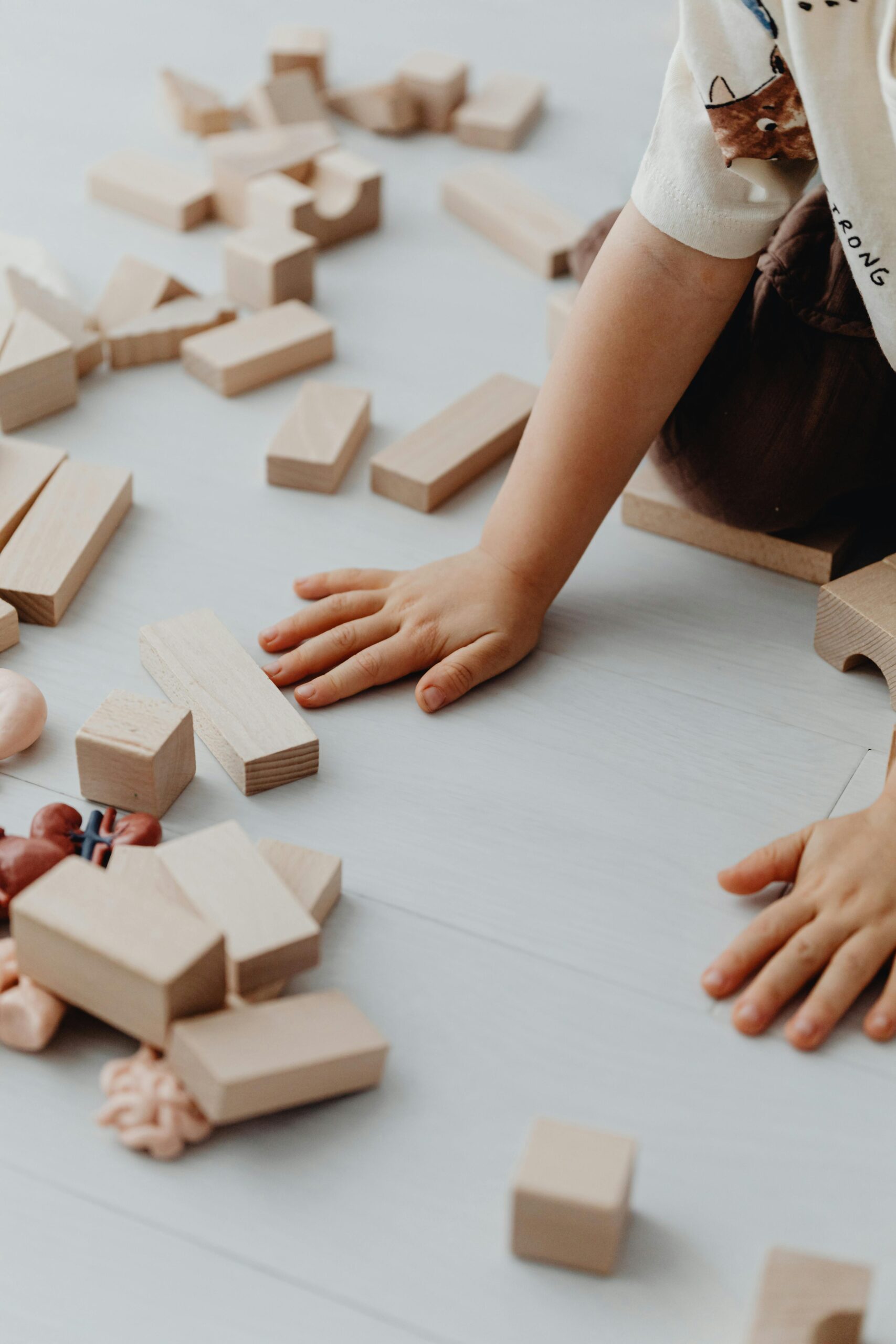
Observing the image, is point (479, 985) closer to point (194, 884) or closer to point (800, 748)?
point (194, 884)

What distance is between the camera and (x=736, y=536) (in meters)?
1.22

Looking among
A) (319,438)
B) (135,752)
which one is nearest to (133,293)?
(319,438)

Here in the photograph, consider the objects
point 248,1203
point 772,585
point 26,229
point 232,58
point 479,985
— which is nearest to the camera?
point 248,1203

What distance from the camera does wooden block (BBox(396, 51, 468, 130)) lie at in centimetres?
198

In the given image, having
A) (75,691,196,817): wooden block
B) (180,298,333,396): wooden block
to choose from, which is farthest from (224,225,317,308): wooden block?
(75,691,196,817): wooden block

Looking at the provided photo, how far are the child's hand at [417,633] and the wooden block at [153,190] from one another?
828 millimetres

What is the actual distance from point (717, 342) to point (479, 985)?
603mm


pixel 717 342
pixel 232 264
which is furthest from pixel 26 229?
pixel 717 342

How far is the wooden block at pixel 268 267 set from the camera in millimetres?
1519

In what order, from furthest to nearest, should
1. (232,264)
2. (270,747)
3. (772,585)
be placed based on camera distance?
(232,264), (772,585), (270,747)

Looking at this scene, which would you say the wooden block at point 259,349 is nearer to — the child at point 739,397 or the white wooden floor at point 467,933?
the white wooden floor at point 467,933

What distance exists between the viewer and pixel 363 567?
1.21m

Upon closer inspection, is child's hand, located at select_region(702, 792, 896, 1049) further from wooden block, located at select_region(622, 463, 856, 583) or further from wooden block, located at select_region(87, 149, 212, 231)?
wooden block, located at select_region(87, 149, 212, 231)

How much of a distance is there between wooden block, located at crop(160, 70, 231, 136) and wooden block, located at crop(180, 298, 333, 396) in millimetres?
573
